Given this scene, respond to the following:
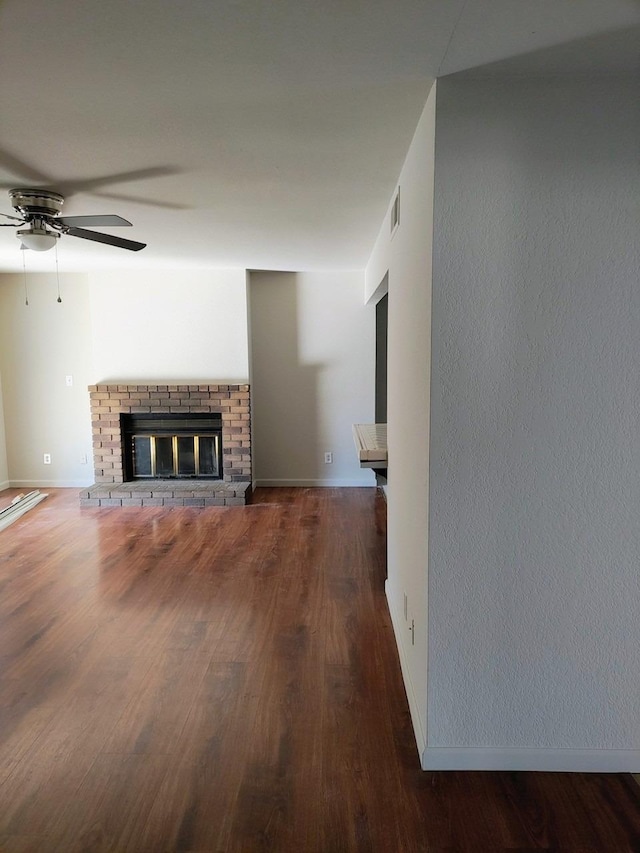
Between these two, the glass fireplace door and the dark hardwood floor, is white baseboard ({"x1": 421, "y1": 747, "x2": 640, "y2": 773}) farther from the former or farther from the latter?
the glass fireplace door

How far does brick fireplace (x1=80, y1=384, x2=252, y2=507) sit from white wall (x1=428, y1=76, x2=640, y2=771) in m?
3.61

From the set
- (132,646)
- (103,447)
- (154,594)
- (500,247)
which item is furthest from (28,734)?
(103,447)

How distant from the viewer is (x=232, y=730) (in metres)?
2.06

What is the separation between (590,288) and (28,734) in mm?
2615

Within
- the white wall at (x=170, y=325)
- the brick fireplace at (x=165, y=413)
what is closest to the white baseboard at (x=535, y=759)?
the brick fireplace at (x=165, y=413)

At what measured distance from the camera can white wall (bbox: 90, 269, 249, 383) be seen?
5293 mm

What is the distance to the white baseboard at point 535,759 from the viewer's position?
182 centimetres

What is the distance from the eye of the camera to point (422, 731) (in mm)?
1905

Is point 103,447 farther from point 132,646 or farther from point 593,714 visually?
point 593,714

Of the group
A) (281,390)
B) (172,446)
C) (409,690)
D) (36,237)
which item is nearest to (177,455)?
(172,446)

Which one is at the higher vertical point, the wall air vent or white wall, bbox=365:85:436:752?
the wall air vent

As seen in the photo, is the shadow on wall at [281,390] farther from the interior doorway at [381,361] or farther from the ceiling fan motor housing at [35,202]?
the ceiling fan motor housing at [35,202]

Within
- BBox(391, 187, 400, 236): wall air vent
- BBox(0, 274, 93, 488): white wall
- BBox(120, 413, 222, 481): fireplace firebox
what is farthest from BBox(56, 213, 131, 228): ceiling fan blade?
BBox(0, 274, 93, 488): white wall

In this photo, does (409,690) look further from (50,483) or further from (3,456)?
(3,456)
